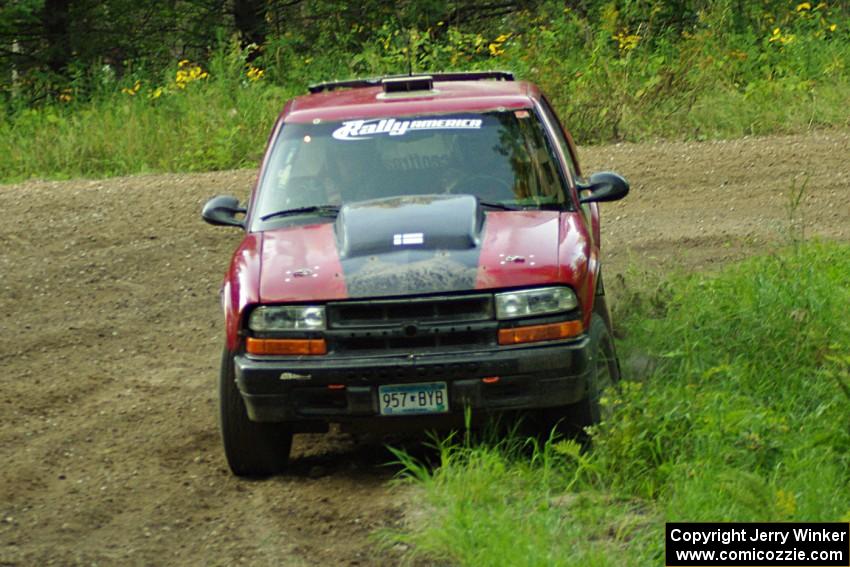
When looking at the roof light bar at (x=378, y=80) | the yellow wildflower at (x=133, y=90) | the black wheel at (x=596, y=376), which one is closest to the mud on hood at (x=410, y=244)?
the black wheel at (x=596, y=376)

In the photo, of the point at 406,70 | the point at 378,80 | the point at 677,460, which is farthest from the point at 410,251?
the point at 406,70

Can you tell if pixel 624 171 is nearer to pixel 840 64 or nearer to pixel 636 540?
pixel 840 64

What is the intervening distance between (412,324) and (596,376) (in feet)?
2.79

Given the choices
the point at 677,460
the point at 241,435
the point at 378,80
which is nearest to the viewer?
the point at 677,460

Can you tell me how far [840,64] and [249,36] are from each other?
9.19 m

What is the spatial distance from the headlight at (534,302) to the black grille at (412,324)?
0.05m

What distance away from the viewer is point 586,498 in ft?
18.8

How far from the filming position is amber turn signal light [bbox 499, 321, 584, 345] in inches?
240

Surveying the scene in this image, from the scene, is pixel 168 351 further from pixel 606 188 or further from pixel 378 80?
pixel 606 188

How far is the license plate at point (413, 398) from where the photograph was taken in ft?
20.0

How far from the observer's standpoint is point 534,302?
6.14 metres

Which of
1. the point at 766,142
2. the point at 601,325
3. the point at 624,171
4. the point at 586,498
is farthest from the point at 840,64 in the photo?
the point at 586,498

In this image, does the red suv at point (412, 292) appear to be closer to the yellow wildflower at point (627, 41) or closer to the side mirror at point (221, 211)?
the side mirror at point (221, 211)

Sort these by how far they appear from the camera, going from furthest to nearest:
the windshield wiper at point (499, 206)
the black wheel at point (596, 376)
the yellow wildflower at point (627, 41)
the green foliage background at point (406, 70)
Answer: the yellow wildflower at point (627, 41)
the green foliage background at point (406, 70)
the windshield wiper at point (499, 206)
the black wheel at point (596, 376)
